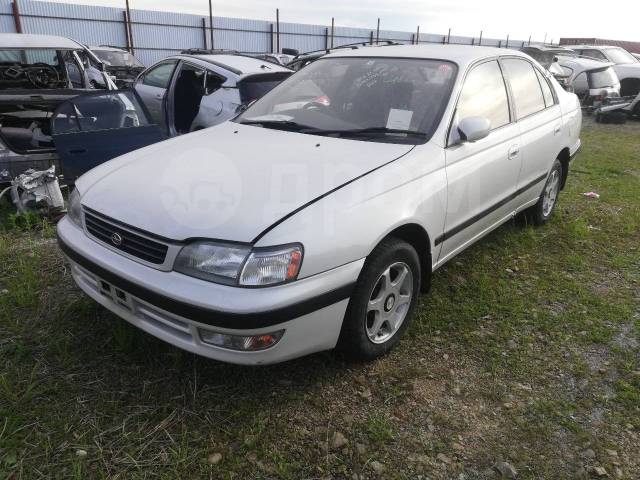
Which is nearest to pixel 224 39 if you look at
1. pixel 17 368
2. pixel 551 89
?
pixel 551 89

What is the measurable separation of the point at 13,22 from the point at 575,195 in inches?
794

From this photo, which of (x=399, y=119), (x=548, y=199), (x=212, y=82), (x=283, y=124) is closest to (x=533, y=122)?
(x=548, y=199)

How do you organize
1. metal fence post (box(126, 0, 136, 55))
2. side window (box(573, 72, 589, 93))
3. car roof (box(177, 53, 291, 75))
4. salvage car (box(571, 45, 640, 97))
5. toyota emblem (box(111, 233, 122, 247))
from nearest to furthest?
toyota emblem (box(111, 233, 122, 247)) → car roof (box(177, 53, 291, 75)) → side window (box(573, 72, 589, 93)) → salvage car (box(571, 45, 640, 97)) → metal fence post (box(126, 0, 136, 55))

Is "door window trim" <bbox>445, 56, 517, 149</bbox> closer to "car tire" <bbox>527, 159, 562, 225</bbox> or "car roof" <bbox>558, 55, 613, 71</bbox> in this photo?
"car tire" <bbox>527, 159, 562, 225</bbox>

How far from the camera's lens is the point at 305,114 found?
316 cm

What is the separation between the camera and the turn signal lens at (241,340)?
2004 mm

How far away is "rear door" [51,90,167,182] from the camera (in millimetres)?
4320

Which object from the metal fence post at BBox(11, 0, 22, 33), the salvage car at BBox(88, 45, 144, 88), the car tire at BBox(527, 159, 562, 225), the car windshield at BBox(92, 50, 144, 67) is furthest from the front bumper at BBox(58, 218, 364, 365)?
the metal fence post at BBox(11, 0, 22, 33)

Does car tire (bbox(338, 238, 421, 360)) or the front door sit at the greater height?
the front door

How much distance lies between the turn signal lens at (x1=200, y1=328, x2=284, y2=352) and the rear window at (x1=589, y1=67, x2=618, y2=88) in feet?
39.4

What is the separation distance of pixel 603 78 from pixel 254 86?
32.0 feet

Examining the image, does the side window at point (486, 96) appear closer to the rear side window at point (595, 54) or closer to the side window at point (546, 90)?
the side window at point (546, 90)

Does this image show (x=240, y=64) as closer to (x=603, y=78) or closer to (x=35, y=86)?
(x=35, y=86)

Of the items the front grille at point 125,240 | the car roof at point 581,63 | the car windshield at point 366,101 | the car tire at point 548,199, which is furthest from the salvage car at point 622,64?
the front grille at point 125,240
